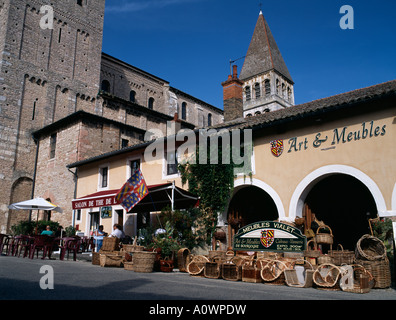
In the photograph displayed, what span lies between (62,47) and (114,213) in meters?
15.3

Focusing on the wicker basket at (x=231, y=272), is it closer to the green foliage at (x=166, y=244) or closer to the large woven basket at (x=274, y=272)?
the large woven basket at (x=274, y=272)

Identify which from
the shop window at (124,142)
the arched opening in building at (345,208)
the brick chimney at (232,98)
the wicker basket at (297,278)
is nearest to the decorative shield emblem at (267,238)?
the wicker basket at (297,278)

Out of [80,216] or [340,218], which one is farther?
[80,216]

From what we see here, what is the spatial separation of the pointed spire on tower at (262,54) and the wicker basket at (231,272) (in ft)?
143

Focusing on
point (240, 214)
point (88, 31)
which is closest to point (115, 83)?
point (88, 31)

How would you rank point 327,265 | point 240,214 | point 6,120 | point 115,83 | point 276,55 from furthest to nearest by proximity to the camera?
1. point 276,55
2. point 115,83
3. point 6,120
4. point 240,214
5. point 327,265

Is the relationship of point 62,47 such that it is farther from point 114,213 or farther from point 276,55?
point 276,55

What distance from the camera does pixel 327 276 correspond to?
6504 mm

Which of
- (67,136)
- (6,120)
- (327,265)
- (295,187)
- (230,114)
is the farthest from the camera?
(6,120)

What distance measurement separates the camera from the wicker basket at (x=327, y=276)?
20.7ft

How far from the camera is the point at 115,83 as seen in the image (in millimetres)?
30781

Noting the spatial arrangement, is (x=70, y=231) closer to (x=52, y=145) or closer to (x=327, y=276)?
(x=52, y=145)

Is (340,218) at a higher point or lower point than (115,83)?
lower

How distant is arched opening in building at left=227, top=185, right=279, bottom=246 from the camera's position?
1215 cm
